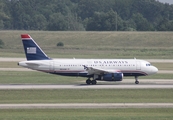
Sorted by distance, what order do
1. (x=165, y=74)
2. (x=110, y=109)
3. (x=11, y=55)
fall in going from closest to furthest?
1. (x=110, y=109)
2. (x=165, y=74)
3. (x=11, y=55)

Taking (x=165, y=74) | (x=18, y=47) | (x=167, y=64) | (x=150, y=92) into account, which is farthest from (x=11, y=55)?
(x=150, y=92)

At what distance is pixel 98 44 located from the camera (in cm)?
10850

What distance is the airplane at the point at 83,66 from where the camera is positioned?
51969mm

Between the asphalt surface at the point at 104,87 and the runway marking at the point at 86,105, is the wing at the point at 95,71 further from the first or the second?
the runway marking at the point at 86,105

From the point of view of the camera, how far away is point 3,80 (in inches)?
2217

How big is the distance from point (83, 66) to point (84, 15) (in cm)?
12850

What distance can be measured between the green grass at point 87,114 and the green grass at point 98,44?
5236 centimetres

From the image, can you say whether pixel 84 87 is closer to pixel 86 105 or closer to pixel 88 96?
pixel 88 96

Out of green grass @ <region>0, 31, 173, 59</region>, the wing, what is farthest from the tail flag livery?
green grass @ <region>0, 31, 173, 59</region>

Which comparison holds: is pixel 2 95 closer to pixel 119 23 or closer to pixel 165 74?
pixel 165 74

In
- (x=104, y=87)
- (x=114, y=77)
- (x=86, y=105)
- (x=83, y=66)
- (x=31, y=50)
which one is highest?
(x=31, y=50)

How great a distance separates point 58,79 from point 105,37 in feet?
180

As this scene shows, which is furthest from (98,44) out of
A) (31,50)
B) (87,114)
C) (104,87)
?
(87,114)

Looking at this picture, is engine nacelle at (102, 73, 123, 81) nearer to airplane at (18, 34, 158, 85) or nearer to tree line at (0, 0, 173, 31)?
airplane at (18, 34, 158, 85)
